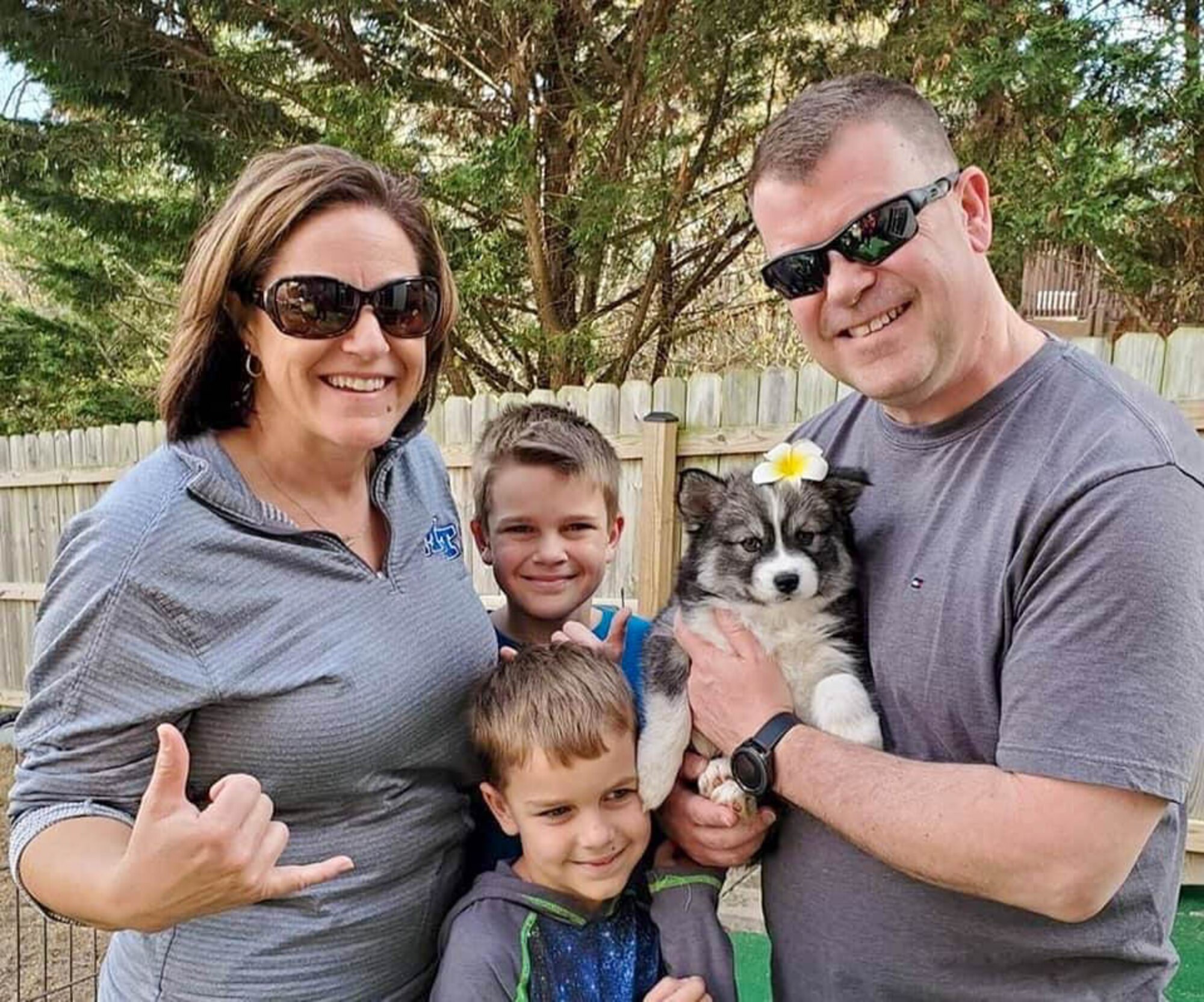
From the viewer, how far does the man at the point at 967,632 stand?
1.73m

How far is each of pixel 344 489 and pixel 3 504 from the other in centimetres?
934

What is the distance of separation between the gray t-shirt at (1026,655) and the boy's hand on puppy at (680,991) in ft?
0.65

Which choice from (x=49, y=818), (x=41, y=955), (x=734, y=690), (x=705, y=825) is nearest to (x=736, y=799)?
(x=705, y=825)

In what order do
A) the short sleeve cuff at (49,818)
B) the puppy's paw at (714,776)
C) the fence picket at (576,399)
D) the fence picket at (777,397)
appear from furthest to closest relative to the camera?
the fence picket at (576,399), the fence picket at (777,397), the puppy's paw at (714,776), the short sleeve cuff at (49,818)

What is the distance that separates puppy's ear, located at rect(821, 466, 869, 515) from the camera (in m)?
2.42

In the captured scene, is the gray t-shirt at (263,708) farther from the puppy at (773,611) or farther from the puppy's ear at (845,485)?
the puppy's ear at (845,485)

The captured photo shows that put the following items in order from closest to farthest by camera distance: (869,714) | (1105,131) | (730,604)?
(869,714), (730,604), (1105,131)

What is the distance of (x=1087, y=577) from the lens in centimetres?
174

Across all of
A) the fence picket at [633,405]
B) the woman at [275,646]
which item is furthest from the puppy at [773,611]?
the fence picket at [633,405]

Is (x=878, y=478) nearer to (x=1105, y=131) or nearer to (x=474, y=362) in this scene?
(x=1105, y=131)

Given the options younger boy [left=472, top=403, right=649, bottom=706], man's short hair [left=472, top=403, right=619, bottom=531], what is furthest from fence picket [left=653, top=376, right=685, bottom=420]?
younger boy [left=472, top=403, right=649, bottom=706]

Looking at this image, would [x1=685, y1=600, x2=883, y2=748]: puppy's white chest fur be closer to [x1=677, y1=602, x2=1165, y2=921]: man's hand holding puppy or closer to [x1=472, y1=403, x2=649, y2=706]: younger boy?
[x1=677, y1=602, x2=1165, y2=921]: man's hand holding puppy

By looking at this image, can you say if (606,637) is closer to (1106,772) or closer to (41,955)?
(1106,772)

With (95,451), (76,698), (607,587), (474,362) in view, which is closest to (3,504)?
(95,451)
